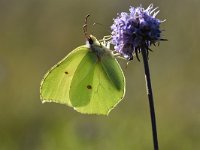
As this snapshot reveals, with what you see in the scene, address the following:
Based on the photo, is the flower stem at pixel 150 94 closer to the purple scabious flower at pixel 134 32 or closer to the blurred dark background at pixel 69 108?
the purple scabious flower at pixel 134 32

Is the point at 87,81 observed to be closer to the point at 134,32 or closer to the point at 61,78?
the point at 61,78

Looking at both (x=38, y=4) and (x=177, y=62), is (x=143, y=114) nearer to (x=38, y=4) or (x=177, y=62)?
(x=177, y=62)

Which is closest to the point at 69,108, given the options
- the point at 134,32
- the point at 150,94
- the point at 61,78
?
the point at 61,78

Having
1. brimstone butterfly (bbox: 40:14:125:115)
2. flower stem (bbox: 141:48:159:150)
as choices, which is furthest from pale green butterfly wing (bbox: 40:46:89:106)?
flower stem (bbox: 141:48:159:150)

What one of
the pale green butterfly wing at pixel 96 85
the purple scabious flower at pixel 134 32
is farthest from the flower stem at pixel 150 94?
the pale green butterfly wing at pixel 96 85

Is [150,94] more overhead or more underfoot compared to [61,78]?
more underfoot

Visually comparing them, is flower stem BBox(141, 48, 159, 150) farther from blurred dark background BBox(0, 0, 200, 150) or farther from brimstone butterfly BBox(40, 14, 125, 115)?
blurred dark background BBox(0, 0, 200, 150)
